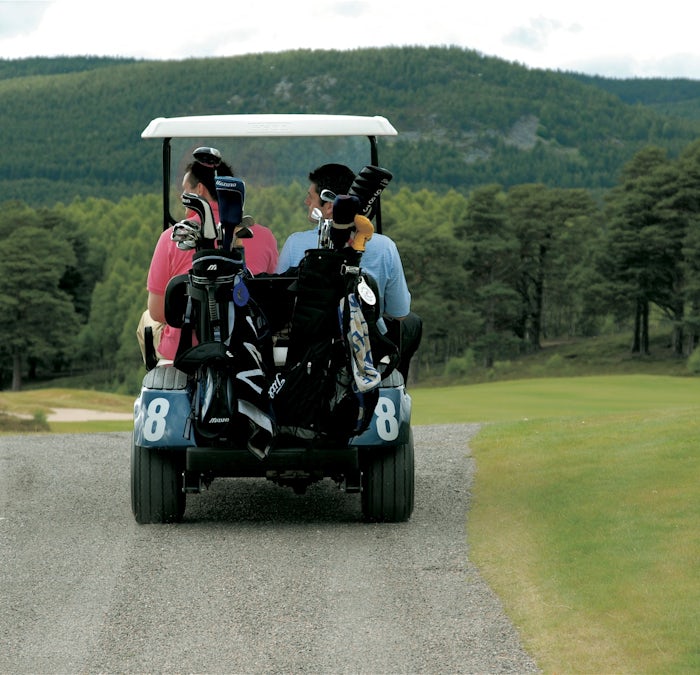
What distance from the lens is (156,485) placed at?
27.1 feet

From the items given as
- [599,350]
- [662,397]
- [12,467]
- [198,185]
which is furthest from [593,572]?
[599,350]

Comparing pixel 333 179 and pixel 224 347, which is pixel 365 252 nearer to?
pixel 333 179

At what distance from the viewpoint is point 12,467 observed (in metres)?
12.1

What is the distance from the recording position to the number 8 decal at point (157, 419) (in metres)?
7.96

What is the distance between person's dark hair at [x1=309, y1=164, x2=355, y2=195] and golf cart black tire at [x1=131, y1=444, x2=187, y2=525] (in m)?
1.94

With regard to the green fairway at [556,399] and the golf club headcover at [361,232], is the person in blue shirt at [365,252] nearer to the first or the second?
the golf club headcover at [361,232]

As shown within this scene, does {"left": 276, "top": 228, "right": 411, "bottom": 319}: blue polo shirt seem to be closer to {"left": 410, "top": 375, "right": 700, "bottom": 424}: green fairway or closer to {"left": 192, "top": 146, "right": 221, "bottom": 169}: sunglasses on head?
{"left": 192, "top": 146, "right": 221, "bottom": 169}: sunglasses on head

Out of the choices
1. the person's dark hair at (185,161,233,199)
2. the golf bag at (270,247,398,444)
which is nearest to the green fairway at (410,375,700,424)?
the person's dark hair at (185,161,233,199)

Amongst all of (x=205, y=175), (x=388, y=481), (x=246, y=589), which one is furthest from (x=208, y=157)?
(x=246, y=589)

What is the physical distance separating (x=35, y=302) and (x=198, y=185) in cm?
8204

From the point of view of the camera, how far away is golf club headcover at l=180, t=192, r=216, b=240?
294 inches

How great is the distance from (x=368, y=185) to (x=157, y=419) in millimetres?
1957

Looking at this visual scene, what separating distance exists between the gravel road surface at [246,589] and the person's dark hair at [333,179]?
216 cm


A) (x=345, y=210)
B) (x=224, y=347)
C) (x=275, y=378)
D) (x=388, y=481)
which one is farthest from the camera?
(x=388, y=481)
